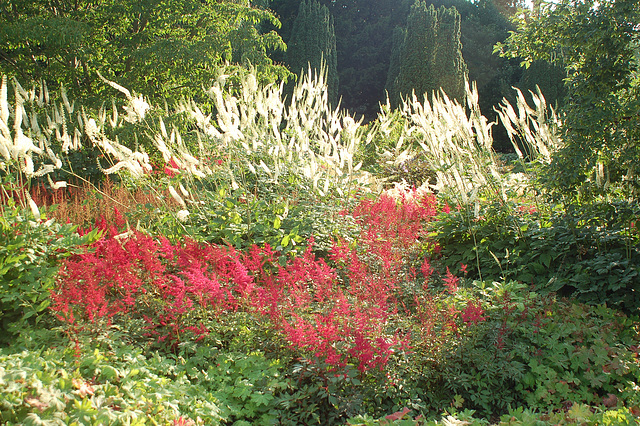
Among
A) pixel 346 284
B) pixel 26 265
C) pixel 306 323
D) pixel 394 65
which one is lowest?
pixel 306 323

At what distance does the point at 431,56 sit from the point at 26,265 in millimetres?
20284

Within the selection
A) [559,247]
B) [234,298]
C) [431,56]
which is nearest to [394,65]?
[431,56]

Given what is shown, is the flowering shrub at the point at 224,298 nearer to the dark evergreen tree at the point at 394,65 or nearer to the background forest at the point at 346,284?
the background forest at the point at 346,284

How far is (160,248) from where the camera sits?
345cm

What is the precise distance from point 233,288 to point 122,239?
1239mm

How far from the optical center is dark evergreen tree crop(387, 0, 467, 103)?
20359mm

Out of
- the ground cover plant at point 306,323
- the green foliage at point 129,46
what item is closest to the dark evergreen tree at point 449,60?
the green foliage at point 129,46

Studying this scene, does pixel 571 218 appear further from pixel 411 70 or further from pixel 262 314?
pixel 411 70

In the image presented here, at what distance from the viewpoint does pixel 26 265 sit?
3045mm

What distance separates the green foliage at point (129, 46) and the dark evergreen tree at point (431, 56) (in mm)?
13092

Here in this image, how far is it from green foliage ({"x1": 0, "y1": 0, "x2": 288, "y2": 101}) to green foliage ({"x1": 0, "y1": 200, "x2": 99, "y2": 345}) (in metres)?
5.36

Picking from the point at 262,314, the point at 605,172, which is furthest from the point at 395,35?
the point at 262,314

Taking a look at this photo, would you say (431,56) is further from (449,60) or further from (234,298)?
(234,298)

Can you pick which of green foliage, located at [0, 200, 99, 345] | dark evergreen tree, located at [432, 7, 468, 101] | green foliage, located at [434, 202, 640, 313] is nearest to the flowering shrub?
green foliage, located at [0, 200, 99, 345]
